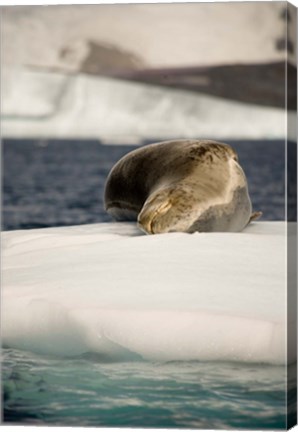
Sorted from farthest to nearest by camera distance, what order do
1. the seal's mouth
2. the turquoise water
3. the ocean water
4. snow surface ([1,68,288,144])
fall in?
the seal's mouth, the ocean water, snow surface ([1,68,288,144]), the turquoise water

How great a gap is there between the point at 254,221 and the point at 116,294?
6.42 ft

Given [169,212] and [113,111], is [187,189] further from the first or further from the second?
[113,111]

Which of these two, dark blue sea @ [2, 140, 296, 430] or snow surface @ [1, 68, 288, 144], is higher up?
snow surface @ [1, 68, 288, 144]

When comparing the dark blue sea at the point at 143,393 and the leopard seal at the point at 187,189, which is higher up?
the leopard seal at the point at 187,189

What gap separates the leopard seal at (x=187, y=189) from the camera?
8383 mm

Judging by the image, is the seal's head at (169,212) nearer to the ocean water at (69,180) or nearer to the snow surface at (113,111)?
the snow surface at (113,111)

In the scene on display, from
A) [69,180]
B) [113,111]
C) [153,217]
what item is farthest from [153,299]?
[69,180]

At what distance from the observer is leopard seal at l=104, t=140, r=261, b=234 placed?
8383 mm

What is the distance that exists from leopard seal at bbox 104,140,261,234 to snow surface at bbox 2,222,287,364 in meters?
0.58

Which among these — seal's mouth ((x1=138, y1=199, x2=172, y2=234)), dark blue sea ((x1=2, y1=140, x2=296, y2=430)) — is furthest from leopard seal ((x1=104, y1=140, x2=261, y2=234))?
dark blue sea ((x1=2, y1=140, x2=296, y2=430))

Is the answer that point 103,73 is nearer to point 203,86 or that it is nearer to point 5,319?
point 203,86

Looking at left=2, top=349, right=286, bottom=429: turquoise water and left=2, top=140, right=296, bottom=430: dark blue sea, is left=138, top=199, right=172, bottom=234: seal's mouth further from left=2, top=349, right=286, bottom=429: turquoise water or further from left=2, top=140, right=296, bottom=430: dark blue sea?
left=2, top=349, right=286, bottom=429: turquoise water

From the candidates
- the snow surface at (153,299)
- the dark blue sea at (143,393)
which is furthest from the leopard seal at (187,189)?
the dark blue sea at (143,393)

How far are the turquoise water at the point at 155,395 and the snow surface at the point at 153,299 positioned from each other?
0.07m
